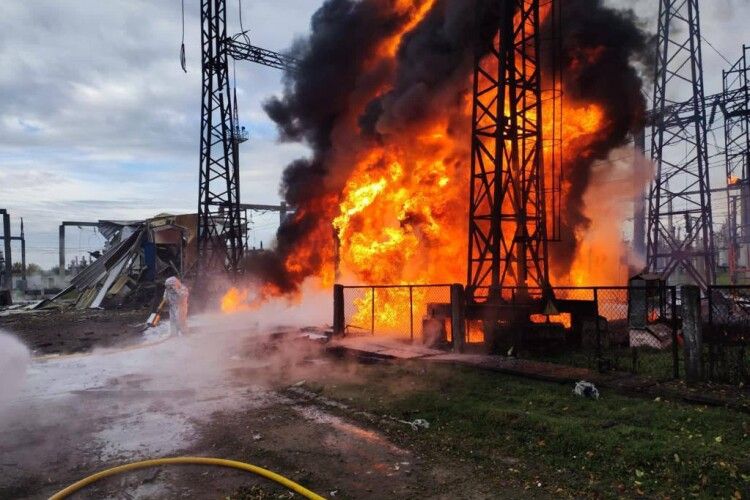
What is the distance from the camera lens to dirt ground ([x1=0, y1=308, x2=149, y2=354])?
16.1 meters

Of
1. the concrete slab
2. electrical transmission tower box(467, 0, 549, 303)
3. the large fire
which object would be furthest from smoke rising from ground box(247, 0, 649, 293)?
the concrete slab

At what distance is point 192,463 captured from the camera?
241 inches

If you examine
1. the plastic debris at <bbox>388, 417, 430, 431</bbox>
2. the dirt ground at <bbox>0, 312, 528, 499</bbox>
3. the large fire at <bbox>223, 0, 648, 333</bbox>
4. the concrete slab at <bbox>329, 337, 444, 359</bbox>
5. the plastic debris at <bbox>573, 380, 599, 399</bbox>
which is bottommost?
the dirt ground at <bbox>0, 312, 528, 499</bbox>

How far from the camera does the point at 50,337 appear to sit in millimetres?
17922

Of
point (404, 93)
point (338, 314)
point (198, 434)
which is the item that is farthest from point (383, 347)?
point (404, 93)

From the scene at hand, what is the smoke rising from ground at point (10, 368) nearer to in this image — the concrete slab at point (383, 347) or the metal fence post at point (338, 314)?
the concrete slab at point (383, 347)

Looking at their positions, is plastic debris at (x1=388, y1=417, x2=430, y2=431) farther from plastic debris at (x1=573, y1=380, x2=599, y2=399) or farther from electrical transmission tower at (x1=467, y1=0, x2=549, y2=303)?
electrical transmission tower at (x1=467, y1=0, x2=549, y2=303)

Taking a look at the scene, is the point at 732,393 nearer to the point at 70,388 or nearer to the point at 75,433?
the point at 75,433

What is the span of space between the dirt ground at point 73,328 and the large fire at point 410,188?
26.6 feet

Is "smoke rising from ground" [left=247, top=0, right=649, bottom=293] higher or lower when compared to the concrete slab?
higher

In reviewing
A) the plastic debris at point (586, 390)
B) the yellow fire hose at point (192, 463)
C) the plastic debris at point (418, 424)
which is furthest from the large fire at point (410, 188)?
the yellow fire hose at point (192, 463)

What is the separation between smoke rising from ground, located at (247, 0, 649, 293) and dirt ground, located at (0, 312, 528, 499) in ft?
27.1

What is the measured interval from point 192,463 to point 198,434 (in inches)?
47.2

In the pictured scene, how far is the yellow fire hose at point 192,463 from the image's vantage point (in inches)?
204
